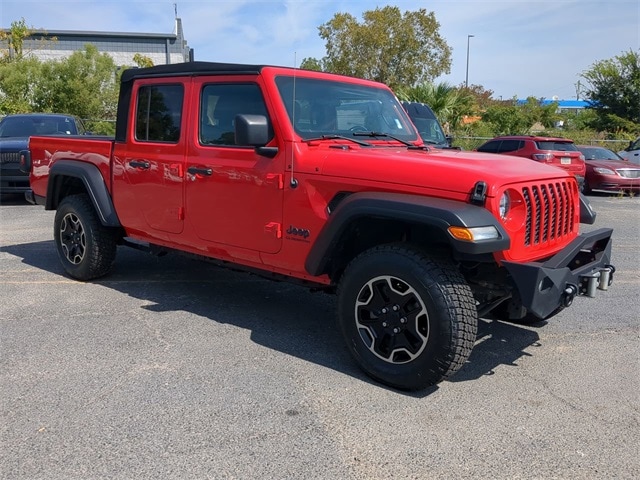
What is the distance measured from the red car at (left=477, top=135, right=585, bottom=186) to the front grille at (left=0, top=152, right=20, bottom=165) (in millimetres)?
11065

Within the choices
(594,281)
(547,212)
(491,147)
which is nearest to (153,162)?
(547,212)

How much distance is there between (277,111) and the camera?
4273 millimetres

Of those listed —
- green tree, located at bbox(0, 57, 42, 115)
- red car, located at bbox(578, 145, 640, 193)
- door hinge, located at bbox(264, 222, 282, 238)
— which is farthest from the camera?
green tree, located at bbox(0, 57, 42, 115)

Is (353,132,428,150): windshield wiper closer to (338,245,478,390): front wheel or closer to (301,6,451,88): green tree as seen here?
(338,245,478,390): front wheel

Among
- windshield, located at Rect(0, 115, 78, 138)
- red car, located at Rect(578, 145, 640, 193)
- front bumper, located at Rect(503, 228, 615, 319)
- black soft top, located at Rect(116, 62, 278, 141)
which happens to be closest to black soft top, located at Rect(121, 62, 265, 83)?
black soft top, located at Rect(116, 62, 278, 141)

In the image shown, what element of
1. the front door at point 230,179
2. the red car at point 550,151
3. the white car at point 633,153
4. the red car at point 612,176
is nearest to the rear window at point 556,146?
the red car at point 550,151

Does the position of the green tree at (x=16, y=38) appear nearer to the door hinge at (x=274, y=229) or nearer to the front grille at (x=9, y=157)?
the front grille at (x=9, y=157)

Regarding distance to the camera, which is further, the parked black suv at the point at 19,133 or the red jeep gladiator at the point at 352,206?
the parked black suv at the point at 19,133

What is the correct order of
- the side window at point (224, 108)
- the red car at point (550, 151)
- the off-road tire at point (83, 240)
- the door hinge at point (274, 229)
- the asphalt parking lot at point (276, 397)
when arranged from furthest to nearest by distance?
the red car at point (550, 151) → the off-road tire at point (83, 240) → the side window at point (224, 108) → the door hinge at point (274, 229) → the asphalt parking lot at point (276, 397)

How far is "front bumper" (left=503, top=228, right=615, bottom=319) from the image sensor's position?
3.38 m

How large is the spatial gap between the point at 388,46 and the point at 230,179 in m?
32.2

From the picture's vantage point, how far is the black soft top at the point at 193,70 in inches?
178

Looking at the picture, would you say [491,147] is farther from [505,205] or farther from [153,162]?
[505,205]

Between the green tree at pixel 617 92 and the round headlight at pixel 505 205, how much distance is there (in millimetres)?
27045
